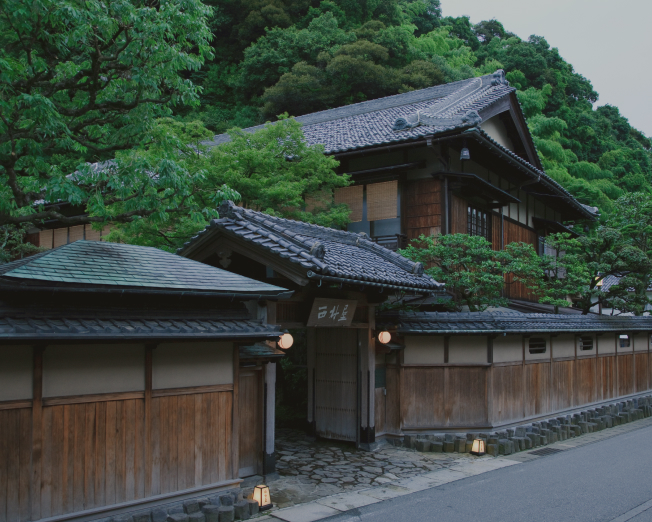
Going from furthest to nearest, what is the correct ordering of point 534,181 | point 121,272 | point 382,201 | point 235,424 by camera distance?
point 534,181 < point 382,201 < point 235,424 < point 121,272

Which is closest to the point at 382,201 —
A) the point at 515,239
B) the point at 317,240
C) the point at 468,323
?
the point at 468,323

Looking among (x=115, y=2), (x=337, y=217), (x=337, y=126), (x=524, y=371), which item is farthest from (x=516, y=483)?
(x=337, y=126)

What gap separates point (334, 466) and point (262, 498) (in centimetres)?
350

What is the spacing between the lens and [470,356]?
15.6 m

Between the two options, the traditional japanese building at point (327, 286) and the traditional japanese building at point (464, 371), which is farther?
the traditional japanese building at point (464, 371)

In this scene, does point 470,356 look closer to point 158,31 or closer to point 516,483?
point 516,483

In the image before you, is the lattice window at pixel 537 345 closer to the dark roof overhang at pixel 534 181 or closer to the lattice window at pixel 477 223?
the lattice window at pixel 477 223

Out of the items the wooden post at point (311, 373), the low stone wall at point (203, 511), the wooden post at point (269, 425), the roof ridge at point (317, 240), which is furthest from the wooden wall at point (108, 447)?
the wooden post at point (311, 373)

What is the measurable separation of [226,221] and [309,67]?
3463cm

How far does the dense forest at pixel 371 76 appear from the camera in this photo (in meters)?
43.8

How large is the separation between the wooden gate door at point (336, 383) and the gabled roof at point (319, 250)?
2096 millimetres

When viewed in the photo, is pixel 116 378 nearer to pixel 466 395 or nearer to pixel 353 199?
pixel 466 395

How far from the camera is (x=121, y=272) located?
8.80 metres

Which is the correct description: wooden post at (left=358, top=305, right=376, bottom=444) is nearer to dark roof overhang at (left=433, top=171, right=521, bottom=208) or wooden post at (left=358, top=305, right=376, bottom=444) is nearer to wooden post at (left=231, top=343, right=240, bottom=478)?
wooden post at (left=231, top=343, right=240, bottom=478)
